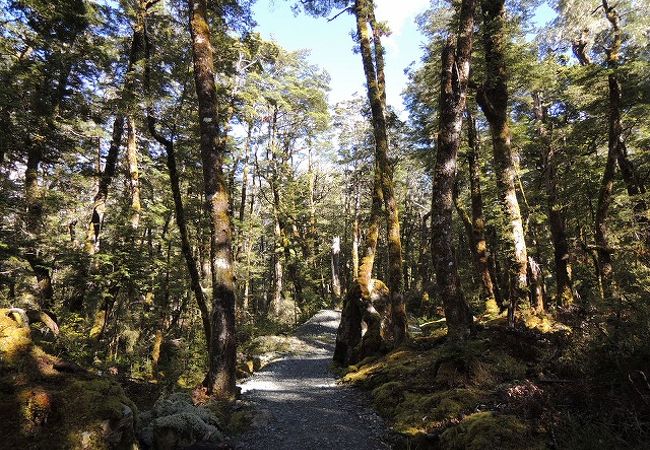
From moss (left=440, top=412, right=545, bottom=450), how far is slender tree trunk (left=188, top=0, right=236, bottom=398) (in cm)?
422

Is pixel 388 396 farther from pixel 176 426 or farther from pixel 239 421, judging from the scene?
pixel 176 426

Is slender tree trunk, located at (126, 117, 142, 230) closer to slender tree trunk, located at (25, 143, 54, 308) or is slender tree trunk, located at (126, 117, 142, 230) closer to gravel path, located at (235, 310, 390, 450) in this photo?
slender tree trunk, located at (25, 143, 54, 308)

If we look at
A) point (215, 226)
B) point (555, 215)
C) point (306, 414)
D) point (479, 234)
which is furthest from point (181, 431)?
point (555, 215)

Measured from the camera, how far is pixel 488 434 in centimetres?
436

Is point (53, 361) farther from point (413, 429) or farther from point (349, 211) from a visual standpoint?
point (349, 211)

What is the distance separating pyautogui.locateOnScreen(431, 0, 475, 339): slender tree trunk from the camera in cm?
727

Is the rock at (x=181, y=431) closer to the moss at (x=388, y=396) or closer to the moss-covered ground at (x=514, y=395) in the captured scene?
the moss-covered ground at (x=514, y=395)

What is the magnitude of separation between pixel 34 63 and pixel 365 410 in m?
12.7

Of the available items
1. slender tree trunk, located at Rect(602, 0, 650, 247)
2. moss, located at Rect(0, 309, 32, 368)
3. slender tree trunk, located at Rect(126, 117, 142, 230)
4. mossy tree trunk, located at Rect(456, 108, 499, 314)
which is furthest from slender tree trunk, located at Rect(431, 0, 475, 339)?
slender tree trunk, located at Rect(126, 117, 142, 230)

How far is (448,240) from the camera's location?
24.3ft

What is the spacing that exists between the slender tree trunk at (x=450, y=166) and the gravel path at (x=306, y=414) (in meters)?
2.49

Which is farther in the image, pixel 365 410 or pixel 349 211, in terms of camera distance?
pixel 349 211

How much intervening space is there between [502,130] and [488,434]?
9042 millimetres

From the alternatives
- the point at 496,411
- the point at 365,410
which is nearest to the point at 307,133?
the point at 365,410
